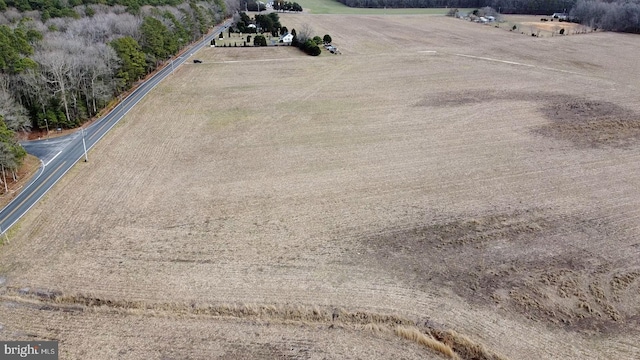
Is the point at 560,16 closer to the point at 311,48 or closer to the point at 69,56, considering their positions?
the point at 311,48

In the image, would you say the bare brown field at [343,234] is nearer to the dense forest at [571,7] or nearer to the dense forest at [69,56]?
the dense forest at [69,56]

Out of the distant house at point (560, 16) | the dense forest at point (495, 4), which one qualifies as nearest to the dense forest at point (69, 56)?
the dense forest at point (495, 4)

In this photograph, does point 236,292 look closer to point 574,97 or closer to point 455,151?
point 455,151

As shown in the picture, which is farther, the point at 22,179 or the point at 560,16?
the point at 560,16

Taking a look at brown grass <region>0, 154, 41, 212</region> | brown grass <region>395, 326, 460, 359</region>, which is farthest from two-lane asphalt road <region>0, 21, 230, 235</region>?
brown grass <region>395, 326, 460, 359</region>

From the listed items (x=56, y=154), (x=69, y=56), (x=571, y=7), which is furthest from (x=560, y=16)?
(x=56, y=154)

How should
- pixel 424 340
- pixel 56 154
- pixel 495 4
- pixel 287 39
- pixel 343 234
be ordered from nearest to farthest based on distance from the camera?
1. pixel 424 340
2. pixel 343 234
3. pixel 56 154
4. pixel 287 39
5. pixel 495 4

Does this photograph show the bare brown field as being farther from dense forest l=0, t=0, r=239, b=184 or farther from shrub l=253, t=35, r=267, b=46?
shrub l=253, t=35, r=267, b=46
